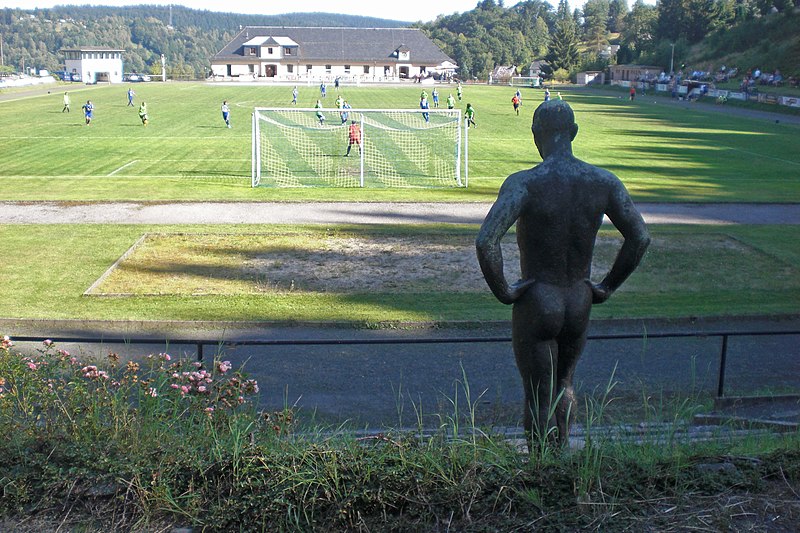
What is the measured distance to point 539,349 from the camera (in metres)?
6.00

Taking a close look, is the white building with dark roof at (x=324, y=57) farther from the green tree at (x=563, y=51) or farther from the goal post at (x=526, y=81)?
the green tree at (x=563, y=51)

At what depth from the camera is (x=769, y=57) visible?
276ft

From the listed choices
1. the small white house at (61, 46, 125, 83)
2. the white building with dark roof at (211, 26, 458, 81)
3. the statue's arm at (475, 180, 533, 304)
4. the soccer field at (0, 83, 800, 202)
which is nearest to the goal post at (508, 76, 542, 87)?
the white building with dark roof at (211, 26, 458, 81)

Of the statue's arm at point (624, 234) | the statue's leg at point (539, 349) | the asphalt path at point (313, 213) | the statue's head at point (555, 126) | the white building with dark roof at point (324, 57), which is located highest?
the white building with dark roof at point (324, 57)

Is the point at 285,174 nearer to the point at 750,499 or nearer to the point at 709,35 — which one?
the point at 750,499

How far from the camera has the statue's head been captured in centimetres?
598

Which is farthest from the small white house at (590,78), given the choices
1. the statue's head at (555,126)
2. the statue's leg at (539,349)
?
the statue's leg at (539,349)

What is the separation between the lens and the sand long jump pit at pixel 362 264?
53.2 feet

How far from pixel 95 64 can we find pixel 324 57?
1469 inches

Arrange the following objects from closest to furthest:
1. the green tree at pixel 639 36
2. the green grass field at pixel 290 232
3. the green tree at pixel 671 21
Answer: the green grass field at pixel 290 232, the green tree at pixel 671 21, the green tree at pixel 639 36

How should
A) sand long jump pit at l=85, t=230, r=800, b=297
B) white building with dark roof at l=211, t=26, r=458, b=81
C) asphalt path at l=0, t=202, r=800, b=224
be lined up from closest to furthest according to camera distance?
sand long jump pit at l=85, t=230, r=800, b=297, asphalt path at l=0, t=202, r=800, b=224, white building with dark roof at l=211, t=26, r=458, b=81

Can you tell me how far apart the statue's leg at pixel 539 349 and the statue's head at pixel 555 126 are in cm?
97

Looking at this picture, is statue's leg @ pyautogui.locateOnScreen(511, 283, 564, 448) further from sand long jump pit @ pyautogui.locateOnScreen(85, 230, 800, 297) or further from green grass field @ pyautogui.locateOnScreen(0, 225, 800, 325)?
sand long jump pit @ pyautogui.locateOnScreen(85, 230, 800, 297)

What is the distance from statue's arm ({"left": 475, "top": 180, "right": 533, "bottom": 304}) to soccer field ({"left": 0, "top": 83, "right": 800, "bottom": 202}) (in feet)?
63.9
